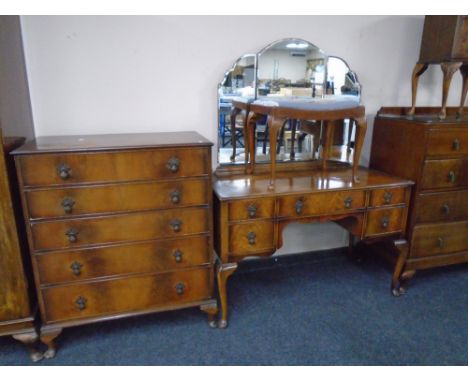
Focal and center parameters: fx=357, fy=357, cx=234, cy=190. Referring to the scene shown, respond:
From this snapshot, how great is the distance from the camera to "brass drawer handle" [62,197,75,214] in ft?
4.98

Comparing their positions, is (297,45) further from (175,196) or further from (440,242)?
(440,242)

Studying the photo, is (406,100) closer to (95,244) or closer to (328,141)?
(328,141)

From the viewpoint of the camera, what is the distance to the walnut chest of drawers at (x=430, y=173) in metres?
2.00

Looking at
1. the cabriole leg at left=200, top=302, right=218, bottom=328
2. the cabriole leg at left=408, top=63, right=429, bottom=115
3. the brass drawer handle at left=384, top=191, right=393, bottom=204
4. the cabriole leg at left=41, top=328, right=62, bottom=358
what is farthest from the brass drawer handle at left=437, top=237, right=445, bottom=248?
the cabriole leg at left=41, top=328, right=62, bottom=358

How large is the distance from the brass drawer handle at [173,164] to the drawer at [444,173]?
54.6 inches

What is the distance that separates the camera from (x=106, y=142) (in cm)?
164

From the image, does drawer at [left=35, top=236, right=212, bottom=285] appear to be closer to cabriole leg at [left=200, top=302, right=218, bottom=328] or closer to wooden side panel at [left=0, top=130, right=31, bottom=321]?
wooden side panel at [left=0, top=130, right=31, bottom=321]

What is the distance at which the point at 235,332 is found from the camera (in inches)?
73.5

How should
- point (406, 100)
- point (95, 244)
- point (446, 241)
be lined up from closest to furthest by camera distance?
point (95, 244) → point (446, 241) → point (406, 100)

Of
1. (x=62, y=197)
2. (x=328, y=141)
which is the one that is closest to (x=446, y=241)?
(x=328, y=141)

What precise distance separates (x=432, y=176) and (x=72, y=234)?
6.31 feet

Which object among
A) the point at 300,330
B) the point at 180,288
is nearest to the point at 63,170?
the point at 180,288

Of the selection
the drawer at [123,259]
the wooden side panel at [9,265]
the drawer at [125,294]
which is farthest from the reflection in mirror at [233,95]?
the wooden side panel at [9,265]

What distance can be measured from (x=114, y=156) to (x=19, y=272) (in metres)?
0.66
